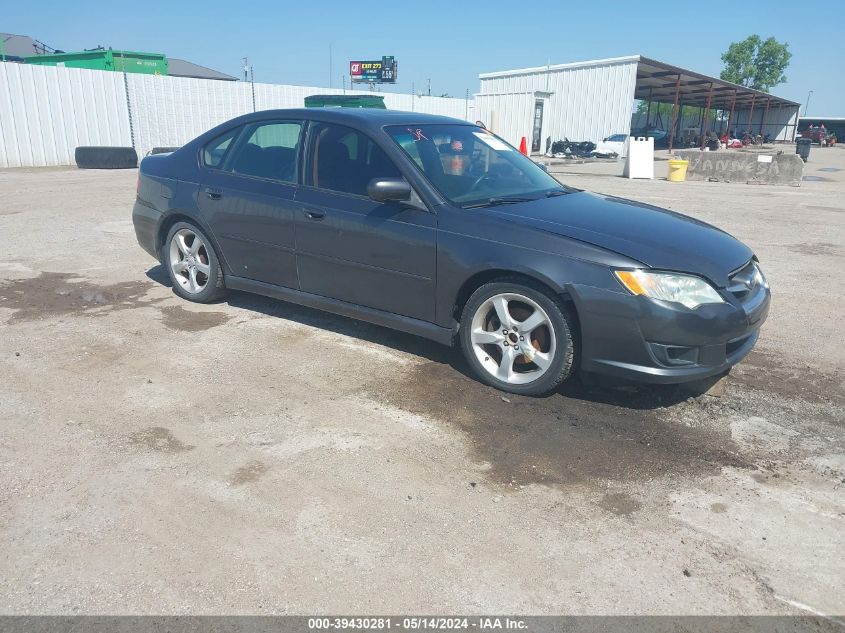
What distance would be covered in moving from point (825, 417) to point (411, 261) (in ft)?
8.57

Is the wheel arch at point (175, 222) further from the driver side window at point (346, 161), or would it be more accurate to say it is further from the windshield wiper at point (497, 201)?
the windshield wiper at point (497, 201)

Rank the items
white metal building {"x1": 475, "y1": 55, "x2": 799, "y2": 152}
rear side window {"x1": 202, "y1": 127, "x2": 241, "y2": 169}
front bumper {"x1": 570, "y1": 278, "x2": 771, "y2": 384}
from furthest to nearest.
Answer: white metal building {"x1": 475, "y1": 55, "x2": 799, "y2": 152}
rear side window {"x1": 202, "y1": 127, "x2": 241, "y2": 169}
front bumper {"x1": 570, "y1": 278, "x2": 771, "y2": 384}

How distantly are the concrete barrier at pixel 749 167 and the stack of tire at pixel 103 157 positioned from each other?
689 inches

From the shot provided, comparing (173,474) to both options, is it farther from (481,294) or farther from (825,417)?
(825,417)

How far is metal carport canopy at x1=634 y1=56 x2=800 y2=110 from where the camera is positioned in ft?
118

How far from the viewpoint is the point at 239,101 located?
82.9 ft

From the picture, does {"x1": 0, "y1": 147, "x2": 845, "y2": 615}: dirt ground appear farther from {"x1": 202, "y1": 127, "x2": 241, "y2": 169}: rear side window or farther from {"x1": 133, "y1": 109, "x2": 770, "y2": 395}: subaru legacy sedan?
{"x1": 202, "y1": 127, "x2": 241, "y2": 169}: rear side window

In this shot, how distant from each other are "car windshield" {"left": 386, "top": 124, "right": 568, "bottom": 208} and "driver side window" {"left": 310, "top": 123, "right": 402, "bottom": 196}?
0.18 meters

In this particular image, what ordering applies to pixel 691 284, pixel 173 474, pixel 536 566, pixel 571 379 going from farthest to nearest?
pixel 571 379 < pixel 691 284 < pixel 173 474 < pixel 536 566

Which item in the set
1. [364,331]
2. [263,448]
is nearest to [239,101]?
[364,331]

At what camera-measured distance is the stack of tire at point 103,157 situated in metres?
19.3

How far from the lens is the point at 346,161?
4.55 meters

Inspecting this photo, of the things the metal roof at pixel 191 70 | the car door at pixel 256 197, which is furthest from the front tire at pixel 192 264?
the metal roof at pixel 191 70

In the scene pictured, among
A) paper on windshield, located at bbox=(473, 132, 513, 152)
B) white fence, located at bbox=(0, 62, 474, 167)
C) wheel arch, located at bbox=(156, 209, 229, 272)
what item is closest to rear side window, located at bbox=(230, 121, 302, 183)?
wheel arch, located at bbox=(156, 209, 229, 272)
